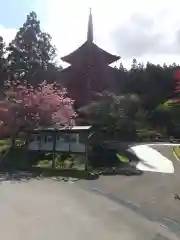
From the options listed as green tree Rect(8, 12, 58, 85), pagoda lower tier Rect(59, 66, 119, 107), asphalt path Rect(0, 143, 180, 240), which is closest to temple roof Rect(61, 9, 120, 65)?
pagoda lower tier Rect(59, 66, 119, 107)

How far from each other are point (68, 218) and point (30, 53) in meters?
42.8

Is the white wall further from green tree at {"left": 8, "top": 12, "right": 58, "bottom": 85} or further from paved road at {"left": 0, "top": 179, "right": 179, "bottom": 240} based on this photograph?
green tree at {"left": 8, "top": 12, "right": 58, "bottom": 85}

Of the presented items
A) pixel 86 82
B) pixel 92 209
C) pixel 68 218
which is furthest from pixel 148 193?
pixel 86 82

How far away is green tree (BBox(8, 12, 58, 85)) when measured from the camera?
50844mm

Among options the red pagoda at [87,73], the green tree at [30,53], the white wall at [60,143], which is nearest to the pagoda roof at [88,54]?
the red pagoda at [87,73]

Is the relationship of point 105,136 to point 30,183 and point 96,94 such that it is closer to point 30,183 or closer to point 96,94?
point 96,94

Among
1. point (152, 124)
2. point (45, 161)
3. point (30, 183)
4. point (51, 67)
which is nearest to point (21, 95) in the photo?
point (45, 161)

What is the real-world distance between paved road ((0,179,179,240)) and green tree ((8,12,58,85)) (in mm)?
37451

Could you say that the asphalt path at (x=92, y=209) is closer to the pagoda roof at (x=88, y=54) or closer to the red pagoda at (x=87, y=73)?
the red pagoda at (x=87, y=73)

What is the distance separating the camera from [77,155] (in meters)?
22.8

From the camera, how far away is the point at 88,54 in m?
41.2

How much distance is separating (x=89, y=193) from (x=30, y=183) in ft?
10.8

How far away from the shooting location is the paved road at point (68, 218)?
28.2 ft

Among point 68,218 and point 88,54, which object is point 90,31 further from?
point 68,218
